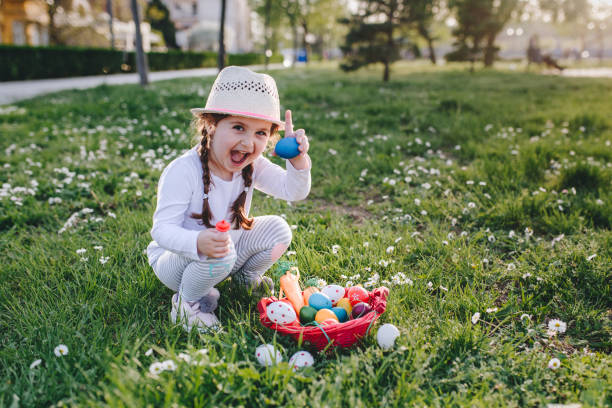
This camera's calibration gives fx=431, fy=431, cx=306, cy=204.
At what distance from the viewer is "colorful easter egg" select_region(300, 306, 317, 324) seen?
2105 millimetres

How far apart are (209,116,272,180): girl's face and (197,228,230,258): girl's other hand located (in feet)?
1.26

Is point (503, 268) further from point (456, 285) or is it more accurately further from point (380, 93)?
point (380, 93)

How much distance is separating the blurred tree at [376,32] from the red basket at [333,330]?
12.1m

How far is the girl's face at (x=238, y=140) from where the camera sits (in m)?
2.06

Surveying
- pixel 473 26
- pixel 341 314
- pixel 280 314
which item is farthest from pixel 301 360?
pixel 473 26

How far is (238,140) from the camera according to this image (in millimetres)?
2059

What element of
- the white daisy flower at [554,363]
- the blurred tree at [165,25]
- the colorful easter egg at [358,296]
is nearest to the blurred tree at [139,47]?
the colorful easter egg at [358,296]

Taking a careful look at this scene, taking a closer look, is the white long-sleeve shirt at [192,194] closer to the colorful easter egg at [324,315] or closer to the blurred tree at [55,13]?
the colorful easter egg at [324,315]

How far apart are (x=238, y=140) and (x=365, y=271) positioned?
1193mm

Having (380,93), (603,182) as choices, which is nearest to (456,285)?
(603,182)

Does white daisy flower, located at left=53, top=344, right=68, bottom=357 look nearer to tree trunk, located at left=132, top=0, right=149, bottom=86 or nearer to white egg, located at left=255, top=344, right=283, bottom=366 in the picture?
white egg, located at left=255, top=344, right=283, bottom=366

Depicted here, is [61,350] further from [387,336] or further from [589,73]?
[589,73]

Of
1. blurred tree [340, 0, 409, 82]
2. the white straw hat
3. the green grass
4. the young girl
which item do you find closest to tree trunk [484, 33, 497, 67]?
blurred tree [340, 0, 409, 82]

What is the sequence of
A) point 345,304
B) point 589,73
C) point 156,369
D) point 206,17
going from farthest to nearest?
point 206,17 < point 589,73 < point 345,304 < point 156,369
